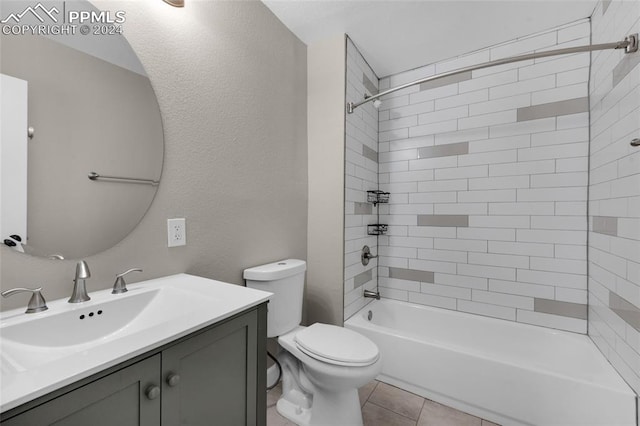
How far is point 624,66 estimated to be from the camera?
141cm

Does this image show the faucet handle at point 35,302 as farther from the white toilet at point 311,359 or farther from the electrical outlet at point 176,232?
the white toilet at point 311,359

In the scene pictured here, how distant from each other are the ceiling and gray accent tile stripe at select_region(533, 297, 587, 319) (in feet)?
6.33

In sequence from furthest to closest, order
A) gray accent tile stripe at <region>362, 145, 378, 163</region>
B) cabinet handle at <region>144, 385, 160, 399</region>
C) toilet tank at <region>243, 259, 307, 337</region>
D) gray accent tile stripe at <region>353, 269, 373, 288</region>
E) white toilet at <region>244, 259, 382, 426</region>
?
gray accent tile stripe at <region>362, 145, 378, 163</region>, gray accent tile stripe at <region>353, 269, 373, 288</region>, toilet tank at <region>243, 259, 307, 337</region>, white toilet at <region>244, 259, 382, 426</region>, cabinet handle at <region>144, 385, 160, 399</region>

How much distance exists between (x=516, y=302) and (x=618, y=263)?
0.77 metres

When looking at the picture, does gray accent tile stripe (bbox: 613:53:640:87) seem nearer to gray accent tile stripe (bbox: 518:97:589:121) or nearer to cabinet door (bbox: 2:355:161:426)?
gray accent tile stripe (bbox: 518:97:589:121)

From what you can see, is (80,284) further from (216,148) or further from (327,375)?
(327,375)

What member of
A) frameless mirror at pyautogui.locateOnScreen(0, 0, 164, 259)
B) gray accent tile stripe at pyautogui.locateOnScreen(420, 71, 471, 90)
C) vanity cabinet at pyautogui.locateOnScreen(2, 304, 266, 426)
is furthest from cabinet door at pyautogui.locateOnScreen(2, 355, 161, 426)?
gray accent tile stripe at pyautogui.locateOnScreen(420, 71, 471, 90)

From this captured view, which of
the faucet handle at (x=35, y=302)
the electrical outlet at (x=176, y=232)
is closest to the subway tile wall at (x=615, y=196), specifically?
the electrical outlet at (x=176, y=232)

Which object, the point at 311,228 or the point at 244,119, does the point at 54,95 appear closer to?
the point at 244,119

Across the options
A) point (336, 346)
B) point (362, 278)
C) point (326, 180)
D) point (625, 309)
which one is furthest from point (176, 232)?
point (625, 309)

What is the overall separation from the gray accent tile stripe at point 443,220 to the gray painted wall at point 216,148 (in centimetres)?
108

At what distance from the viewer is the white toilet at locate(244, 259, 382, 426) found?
1354 millimetres

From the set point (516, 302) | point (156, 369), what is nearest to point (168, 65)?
point (156, 369)

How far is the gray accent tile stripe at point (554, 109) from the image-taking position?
190cm
